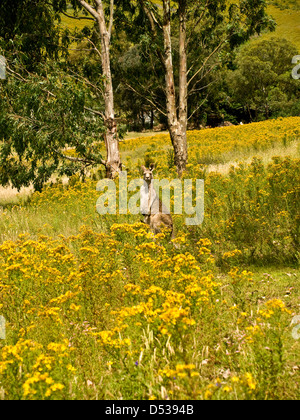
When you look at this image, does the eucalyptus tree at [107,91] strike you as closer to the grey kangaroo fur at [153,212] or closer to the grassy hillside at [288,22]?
the grey kangaroo fur at [153,212]

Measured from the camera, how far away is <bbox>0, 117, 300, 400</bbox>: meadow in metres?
2.82

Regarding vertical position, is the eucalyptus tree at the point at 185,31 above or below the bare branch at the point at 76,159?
above

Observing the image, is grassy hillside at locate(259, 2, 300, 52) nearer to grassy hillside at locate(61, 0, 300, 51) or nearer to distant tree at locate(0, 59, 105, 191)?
grassy hillside at locate(61, 0, 300, 51)

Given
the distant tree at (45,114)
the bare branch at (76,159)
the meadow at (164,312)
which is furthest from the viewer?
the bare branch at (76,159)

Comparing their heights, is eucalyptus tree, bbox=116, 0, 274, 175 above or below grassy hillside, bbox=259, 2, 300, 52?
below

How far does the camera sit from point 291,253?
19.3 feet

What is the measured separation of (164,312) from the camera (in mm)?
2992

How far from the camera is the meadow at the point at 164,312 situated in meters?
2.82

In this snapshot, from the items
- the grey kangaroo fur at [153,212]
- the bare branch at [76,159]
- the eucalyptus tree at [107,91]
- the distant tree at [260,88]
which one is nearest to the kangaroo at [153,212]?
the grey kangaroo fur at [153,212]

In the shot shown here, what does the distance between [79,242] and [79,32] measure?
12079 mm

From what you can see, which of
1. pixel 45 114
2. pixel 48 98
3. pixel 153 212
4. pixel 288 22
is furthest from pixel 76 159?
pixel 288 22

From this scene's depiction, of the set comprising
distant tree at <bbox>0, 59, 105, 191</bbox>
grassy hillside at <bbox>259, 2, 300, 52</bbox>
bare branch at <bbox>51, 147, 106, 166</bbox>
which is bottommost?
bare branch at <bbox>51, 147, 106, 166</bbox>

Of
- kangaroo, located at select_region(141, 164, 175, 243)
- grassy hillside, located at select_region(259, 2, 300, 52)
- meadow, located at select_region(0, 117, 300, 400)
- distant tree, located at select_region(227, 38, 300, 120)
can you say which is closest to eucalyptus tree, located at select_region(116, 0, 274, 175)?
meadow, located at select_region(0, 117, 300, 400)
